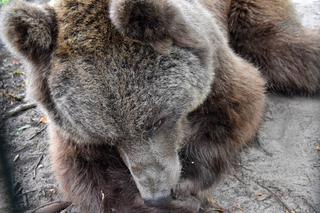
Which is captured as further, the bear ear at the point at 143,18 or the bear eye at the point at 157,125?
the bear eye at the point at 157,125

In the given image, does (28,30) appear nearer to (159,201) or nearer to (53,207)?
(159,201)

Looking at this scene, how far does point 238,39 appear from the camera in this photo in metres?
4.23

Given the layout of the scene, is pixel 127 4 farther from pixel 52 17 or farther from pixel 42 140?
pixel 42 140

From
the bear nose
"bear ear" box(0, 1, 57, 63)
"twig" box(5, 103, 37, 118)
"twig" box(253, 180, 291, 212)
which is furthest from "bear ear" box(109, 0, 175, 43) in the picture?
"twig" box(5, 103, 37, 118)

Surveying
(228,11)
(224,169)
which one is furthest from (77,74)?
→ (228,11)

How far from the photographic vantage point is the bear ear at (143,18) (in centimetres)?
239

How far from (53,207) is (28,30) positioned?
4.45 ft

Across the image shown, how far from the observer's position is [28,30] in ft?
8.16

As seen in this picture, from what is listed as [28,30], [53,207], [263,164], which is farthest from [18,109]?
[263,164]

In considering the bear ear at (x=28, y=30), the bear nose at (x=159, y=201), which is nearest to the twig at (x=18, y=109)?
the bear ear at (x=28, y=30)

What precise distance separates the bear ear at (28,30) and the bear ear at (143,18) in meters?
0.34

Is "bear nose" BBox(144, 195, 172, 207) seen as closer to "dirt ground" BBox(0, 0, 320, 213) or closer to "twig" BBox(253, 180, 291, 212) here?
"dirt ground" BBox(0, 0, 320, 213)

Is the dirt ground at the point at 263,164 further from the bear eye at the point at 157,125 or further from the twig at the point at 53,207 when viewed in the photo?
the bear eye at the point at 157,125

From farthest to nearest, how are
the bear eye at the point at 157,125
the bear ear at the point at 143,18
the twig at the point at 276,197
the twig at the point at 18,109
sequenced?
1. the twig at the point at 18,109
2. the twig at the point at 276,197
3. the bear eye at the point at 157,125
4. the bear ear at the point at 143,18
